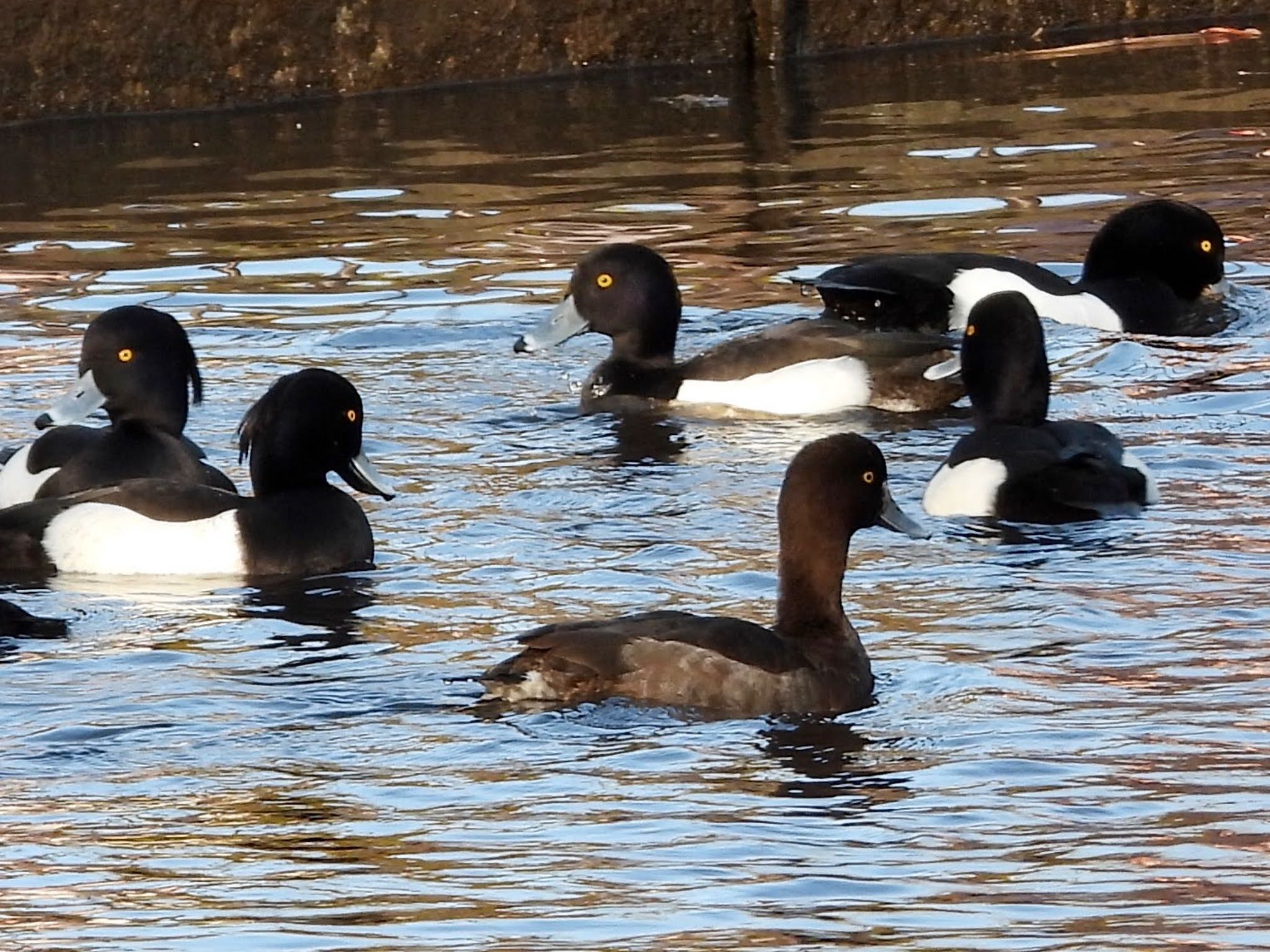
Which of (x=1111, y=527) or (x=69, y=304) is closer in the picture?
(x=1111, y=527)

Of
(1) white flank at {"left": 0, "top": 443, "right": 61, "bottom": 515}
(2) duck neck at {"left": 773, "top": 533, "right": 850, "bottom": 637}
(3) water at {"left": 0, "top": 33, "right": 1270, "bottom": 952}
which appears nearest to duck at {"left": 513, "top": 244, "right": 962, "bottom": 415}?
(3) water at {"left": 0, "top": 33, "right": 1270, "bottom": 952}

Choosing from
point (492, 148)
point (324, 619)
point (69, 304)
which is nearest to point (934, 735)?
point (324, 619)

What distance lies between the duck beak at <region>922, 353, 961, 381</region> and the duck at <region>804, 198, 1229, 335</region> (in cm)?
90

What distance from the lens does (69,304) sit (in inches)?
510

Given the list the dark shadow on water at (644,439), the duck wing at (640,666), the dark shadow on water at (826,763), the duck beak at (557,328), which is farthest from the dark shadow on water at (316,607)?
the duck beak at (557,328)

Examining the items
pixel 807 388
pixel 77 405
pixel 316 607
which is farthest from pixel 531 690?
pixel 807 388

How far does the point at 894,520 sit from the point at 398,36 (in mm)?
10540

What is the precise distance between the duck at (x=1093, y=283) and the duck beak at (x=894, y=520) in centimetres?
406

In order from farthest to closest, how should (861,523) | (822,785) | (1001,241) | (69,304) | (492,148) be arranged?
(492,148) → (1001,241) → (69,304) → (861,523) → (822,785)

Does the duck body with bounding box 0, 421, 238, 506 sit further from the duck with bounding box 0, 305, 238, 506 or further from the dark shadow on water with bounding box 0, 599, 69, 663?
the dark shadow on water with bounding box 0, 599, 69, 663

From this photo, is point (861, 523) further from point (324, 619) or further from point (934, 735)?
point (324, 619)

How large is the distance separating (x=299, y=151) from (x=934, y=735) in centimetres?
1047

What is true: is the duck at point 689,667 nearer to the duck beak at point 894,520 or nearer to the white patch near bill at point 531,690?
the white patch near bill at point 531,690

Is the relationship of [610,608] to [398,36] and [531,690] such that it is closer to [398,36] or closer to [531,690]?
[531,690]
